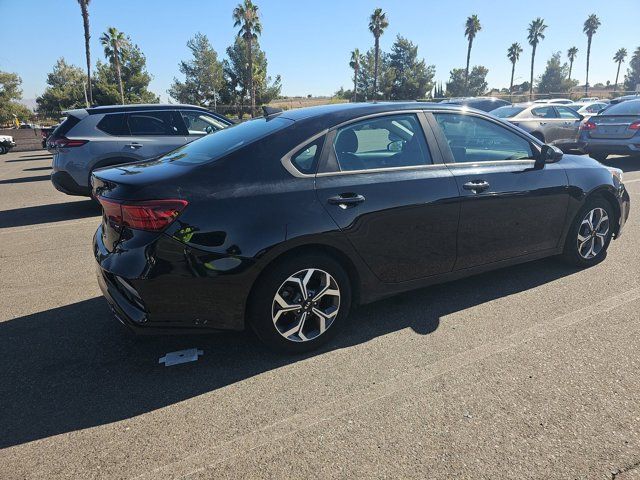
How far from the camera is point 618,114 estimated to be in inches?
428

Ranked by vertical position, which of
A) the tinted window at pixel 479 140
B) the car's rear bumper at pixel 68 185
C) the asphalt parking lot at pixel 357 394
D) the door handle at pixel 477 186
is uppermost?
the tinted window at pixel 479 140

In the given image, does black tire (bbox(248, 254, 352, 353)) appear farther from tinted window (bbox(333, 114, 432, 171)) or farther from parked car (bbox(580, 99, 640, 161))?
parked car (bbox(580, 99, 640, 161))

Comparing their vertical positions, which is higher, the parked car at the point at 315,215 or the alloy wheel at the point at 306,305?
the parked car at the point at 315,215

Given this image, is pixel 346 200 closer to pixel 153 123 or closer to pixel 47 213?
pixel 153 123

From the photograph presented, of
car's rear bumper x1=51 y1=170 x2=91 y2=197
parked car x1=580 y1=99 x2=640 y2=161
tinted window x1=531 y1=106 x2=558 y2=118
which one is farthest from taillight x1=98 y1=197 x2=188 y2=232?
tinted window x1=531 y1=106 x2=558 y2=118

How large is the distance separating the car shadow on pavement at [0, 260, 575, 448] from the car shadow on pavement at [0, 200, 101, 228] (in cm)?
394

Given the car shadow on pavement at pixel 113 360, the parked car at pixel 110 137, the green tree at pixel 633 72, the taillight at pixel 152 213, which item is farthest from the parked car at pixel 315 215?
the green tree at pixel 633 72

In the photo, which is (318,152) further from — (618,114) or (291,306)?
(618,114)

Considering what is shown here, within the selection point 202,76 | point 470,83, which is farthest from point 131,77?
point 470,83

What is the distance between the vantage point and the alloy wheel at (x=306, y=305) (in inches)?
115

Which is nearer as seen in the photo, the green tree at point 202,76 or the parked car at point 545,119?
the parked car at point 545,119

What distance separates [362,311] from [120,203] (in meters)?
2.04

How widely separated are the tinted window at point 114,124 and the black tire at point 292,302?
6031mm

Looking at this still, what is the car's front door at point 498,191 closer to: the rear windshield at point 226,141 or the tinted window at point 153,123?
the rear windshield at point 226,141
